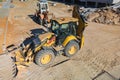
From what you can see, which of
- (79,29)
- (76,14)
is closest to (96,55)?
(79,29)

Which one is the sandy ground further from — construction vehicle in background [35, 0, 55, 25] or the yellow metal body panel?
the yellow metal body panel

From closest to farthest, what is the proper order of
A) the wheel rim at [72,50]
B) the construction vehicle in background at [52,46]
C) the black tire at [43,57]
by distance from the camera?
the black tire at [43,57], the construction vehicle in background at [52,46], the wheel rim at [72,50]

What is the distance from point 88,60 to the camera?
1344 cm

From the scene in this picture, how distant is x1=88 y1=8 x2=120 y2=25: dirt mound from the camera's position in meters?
19.9

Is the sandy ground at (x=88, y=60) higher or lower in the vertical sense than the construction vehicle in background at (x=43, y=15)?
lower

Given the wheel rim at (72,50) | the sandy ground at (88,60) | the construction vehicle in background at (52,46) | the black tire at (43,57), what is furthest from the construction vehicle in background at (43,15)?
the black tire at (43,57)

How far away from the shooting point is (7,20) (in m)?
21.7

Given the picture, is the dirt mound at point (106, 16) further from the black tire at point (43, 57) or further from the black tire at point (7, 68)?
the black tire at point (7, 68)

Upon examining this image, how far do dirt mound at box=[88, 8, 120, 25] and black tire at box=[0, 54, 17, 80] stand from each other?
32.7ft

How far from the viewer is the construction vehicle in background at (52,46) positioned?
12305 millimetres

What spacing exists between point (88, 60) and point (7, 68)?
500 centimetres

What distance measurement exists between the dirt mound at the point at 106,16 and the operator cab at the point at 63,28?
24.3 feet

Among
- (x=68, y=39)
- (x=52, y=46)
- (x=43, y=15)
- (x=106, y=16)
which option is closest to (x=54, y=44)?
(x=52, y=46)

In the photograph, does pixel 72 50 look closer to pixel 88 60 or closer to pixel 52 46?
pixel 88 60
